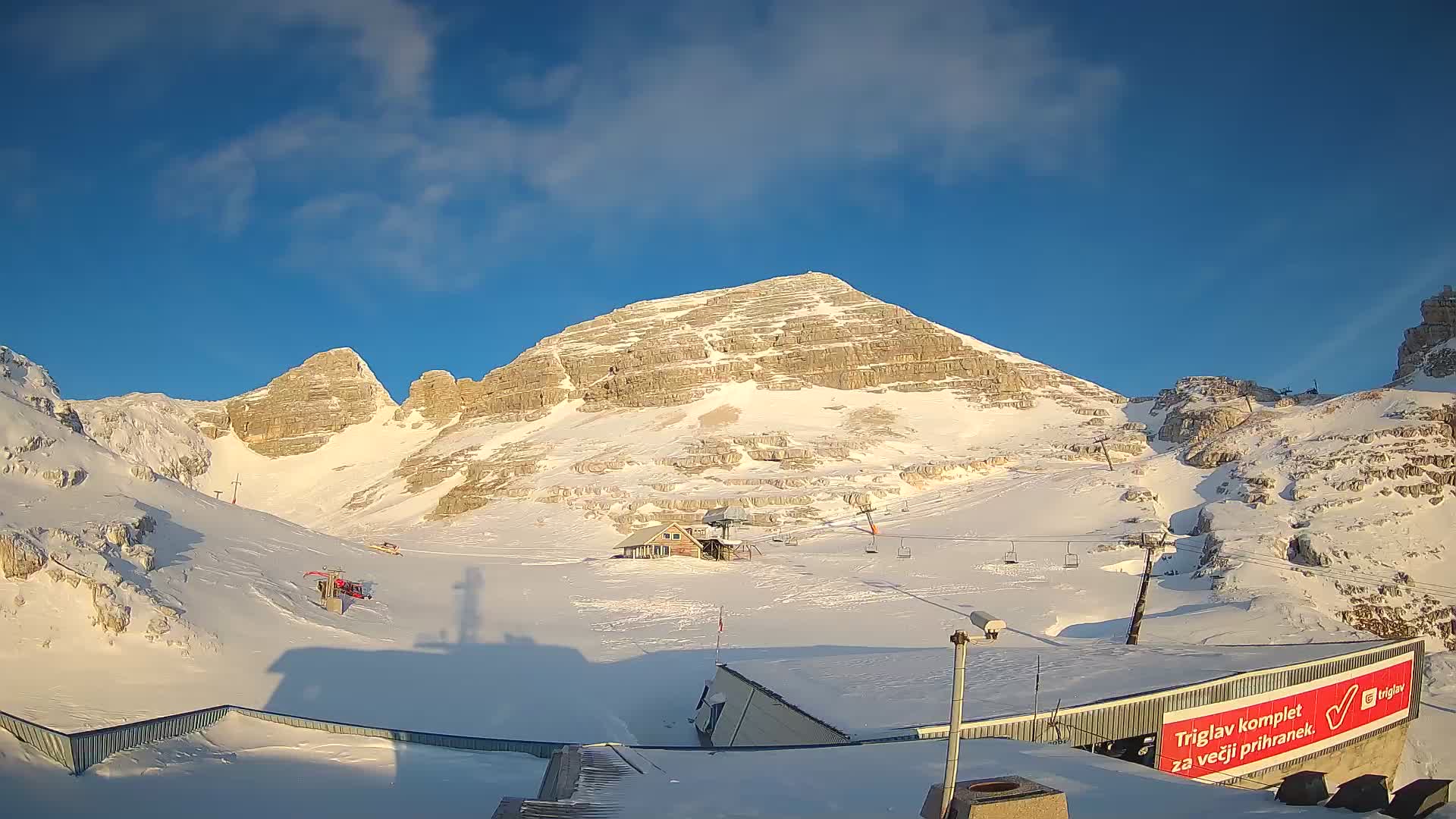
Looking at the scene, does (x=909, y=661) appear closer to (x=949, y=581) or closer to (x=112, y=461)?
(x=949, y=581)

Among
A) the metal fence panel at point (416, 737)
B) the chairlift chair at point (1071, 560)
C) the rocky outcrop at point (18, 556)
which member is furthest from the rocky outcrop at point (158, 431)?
the metal fence panel at point (416, 737)

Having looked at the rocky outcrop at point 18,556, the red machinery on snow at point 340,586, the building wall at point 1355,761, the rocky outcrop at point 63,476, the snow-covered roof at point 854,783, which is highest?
the rocky outcrop at point 63,476

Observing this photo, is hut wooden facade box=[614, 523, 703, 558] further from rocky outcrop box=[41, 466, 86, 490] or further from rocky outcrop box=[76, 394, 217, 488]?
rocky outcrop box=[76, 394, 217, 488]

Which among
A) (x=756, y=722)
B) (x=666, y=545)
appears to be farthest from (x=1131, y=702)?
(x=666, y=545)

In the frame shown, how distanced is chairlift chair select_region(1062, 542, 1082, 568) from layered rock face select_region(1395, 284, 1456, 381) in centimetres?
3716

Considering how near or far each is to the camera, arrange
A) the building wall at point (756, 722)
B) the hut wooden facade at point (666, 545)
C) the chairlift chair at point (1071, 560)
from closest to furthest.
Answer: the building wall at point (756, 722)
the chairlift chair at point (1071, 560)
the hut wooden facade at point (666, 545)

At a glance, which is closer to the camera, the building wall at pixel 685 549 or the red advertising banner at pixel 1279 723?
the red advertising banner at pixel 1279 723

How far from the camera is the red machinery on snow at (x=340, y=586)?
26.8 metres

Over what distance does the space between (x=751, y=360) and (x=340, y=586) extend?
3005 inches

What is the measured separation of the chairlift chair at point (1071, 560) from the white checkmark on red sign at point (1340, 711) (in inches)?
861

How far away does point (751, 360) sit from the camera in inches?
3996

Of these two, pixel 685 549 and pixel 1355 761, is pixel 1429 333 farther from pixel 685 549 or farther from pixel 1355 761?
pixel 1355 761

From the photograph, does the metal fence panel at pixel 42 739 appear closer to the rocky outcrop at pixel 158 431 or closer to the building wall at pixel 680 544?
the building wall at pixel 680 544

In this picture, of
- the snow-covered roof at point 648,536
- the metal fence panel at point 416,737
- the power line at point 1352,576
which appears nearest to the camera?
the metal fence panel at point 416,737
